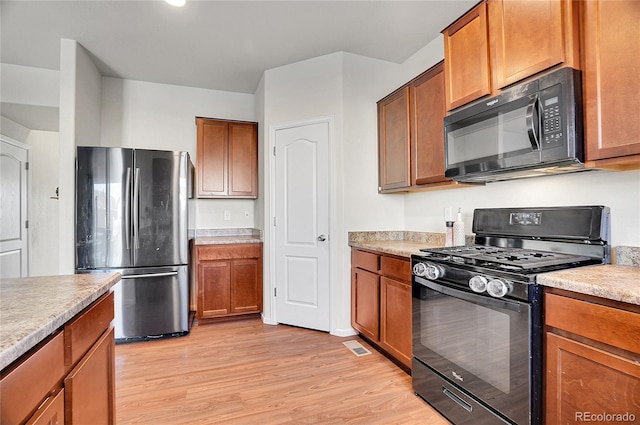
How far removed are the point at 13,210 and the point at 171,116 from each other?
236 cm

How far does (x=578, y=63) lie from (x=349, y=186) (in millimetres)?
1908

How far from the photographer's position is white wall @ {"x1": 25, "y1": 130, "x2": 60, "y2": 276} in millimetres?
4277

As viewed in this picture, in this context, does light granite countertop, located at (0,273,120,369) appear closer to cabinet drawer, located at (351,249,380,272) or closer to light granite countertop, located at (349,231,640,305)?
light granite countertop, located at (349,231,640,305)

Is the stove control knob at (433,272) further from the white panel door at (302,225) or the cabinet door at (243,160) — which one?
the cabinet door at (243,160)

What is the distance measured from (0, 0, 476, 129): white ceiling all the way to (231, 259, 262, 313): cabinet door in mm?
2172

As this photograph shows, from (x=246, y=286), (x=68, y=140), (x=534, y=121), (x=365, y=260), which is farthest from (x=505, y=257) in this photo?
(x=68, y=140)

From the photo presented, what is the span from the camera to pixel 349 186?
3076 millimetres

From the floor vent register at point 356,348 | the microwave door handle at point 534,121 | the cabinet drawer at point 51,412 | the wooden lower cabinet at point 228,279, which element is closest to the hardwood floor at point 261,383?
the floor vent register at point 356,348

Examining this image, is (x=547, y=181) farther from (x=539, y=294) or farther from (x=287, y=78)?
(x=287, y=78)

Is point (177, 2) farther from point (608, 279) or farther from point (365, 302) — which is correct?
point (608, 279)

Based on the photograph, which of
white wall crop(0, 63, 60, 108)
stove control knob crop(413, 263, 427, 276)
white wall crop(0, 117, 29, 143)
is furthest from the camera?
white wall crop(0, 117, 29, 143)

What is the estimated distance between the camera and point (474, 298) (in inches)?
63.1

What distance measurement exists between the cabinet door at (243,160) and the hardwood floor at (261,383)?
5.52 ft

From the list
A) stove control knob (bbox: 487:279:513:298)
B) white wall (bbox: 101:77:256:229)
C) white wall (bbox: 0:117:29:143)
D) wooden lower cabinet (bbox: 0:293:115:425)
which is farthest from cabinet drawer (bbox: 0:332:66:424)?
white wall (bbox: 0:117:29:143)
